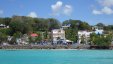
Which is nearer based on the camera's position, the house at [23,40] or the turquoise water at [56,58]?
the turquoise water at [56,58]

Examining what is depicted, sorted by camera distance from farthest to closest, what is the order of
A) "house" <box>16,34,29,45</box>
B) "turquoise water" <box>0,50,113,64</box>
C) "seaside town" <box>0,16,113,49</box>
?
1. "house" <box>16,34,29,45</box>
2. "seaside town" <box>0,16,113,49</box>
3. "turquoise water" <box>0,50,113,64</box>

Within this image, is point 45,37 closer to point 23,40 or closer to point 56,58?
point 23,40

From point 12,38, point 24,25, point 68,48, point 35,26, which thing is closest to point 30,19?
point 35,26

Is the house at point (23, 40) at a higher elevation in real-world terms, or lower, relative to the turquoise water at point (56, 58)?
higher

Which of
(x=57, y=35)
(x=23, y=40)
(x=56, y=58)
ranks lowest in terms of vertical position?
(x=56, y=58)

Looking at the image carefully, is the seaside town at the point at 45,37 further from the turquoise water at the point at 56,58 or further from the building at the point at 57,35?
the turquoise water at the point at 56,58

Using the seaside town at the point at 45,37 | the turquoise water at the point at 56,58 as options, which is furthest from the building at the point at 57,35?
the turquoise water at the point at 56,58

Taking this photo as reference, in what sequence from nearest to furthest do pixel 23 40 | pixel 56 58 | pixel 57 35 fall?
pixel 56 58 < pixel 23 40 < pixel 57 35

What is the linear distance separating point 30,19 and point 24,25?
1459 centimetres

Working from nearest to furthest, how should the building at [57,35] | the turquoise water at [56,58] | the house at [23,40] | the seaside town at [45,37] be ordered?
the turquoise water at [56,58] → the seaside town at [45,37] → the house at [23,40] → the building at [57,35]

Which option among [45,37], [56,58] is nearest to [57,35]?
[45,37]

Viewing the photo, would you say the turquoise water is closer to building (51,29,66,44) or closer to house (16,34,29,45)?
house (16,34,29,45)

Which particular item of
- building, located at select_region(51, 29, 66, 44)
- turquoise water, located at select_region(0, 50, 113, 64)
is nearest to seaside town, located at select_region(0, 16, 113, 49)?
building, located at select_region(51, 29, 66, 44)

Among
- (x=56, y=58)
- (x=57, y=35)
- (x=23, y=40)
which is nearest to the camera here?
(x=56, y=58)
